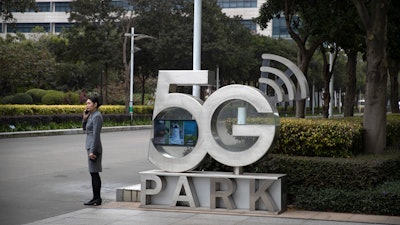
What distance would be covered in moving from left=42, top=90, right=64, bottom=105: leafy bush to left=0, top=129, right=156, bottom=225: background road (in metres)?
25.1

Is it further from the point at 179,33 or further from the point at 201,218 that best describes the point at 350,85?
the point at 179,33

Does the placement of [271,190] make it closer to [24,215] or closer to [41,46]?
[24,215]

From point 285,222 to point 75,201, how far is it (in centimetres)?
Result: 396

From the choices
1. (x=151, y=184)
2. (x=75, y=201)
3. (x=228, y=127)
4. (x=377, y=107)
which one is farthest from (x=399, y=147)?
(x=75, y=201)

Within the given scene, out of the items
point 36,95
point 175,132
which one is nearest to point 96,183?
point 175,132

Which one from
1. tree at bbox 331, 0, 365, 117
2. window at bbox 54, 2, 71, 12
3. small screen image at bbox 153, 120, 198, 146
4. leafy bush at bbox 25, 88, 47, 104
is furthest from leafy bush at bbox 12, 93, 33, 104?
small screen image at bbox 153, 120, 198, 146

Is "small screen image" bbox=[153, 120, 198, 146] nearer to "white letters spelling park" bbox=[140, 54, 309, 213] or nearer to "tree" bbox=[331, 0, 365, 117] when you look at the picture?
"white letters spelling park" bbox=[140, 54, 309, 213]

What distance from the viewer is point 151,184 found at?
10531mm

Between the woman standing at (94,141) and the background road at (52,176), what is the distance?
16.6 inches

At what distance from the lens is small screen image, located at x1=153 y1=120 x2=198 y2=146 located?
10.5 metres

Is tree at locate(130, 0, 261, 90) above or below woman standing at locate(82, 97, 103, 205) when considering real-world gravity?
above

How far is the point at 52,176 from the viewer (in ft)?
47.4

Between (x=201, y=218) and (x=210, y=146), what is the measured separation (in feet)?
4.14

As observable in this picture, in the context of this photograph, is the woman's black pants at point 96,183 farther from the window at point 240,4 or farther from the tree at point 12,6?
the window at point 240,4
